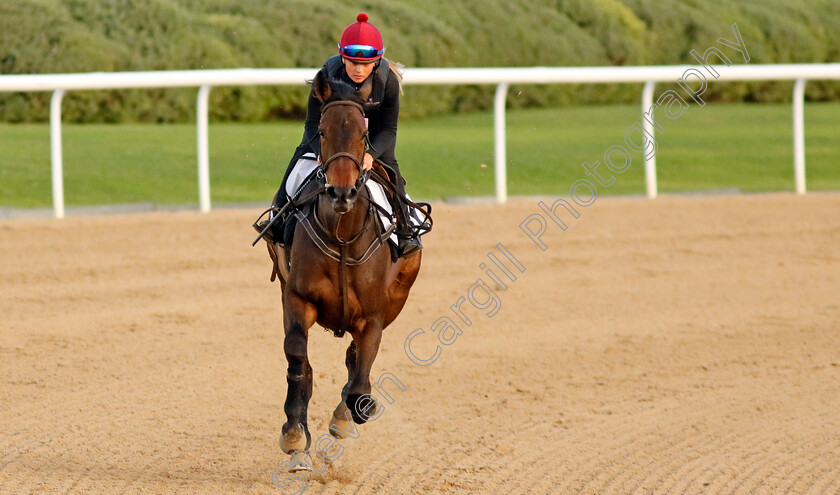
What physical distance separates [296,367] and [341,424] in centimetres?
41

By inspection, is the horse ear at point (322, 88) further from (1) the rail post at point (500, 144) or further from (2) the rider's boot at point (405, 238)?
(1) the rail post at point (500, 144)

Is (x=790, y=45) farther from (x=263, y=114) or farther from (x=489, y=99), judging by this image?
(x=263, y=114)

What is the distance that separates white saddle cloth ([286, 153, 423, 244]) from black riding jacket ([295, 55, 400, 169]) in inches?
3.4

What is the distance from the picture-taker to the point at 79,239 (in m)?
9.07

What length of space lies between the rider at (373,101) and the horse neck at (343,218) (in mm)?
222

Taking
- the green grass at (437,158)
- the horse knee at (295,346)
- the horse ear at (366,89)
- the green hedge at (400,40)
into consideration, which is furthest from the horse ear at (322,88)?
the green hedge at (400,40)

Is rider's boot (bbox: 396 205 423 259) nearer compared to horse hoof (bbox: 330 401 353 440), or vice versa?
horse hoof (bbox: 330 401 353 440)

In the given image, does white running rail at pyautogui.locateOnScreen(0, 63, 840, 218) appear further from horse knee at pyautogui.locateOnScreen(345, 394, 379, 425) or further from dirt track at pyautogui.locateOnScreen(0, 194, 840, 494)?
horse knee at pyautogui.locateOnScreen(345, 394, 379, 425)

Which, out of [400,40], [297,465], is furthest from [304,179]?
[400,40]

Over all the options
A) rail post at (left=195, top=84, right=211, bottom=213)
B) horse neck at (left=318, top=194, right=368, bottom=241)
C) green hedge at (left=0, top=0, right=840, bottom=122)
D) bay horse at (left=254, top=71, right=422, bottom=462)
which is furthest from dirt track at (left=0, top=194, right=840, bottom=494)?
green hedge at (left=0, top=0, right=840, bottom=122)

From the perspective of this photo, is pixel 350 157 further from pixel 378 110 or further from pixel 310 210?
pixel 378 110

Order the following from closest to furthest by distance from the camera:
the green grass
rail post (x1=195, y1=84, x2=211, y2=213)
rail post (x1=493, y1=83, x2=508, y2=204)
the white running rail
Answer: the white running rail < rail post (x1=195, y1=84, x2=211, y2=213) < rail post (x1=493, y1=83, x2=508, y2=204) < the green grass

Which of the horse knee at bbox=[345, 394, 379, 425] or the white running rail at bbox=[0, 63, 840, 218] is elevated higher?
the white running rail at bbox=[0, 63, 840, 218]

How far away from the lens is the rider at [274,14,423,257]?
14.9 ft
